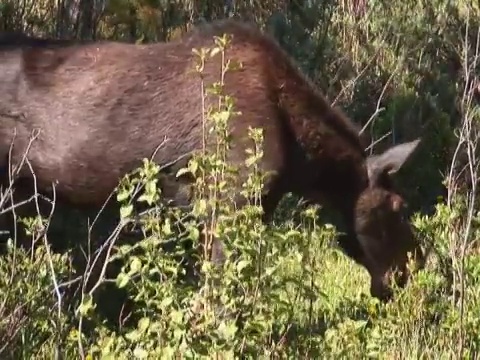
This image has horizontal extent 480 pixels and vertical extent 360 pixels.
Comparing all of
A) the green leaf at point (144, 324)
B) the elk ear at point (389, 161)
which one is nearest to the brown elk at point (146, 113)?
the elk ear at point (389, 161)

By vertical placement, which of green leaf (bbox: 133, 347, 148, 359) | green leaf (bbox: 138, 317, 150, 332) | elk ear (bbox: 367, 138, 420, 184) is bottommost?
elk ear (bbox: 367, 138, 420, 184)

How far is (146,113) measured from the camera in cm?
783

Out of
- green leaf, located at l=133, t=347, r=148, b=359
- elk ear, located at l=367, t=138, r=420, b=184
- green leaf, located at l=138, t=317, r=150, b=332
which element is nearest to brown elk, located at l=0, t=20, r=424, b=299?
elk ear, located at l=367, t=138, r=420, b=184

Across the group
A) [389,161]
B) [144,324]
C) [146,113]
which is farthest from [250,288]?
[389,161]

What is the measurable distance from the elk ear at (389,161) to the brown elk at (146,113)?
11.6 inches

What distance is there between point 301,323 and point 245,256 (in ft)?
5.03

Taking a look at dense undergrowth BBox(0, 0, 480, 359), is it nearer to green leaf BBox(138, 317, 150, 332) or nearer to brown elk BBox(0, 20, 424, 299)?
green leaf BBox(138, 317, 150, 332)

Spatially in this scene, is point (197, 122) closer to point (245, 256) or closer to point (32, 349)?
point (32, 349)

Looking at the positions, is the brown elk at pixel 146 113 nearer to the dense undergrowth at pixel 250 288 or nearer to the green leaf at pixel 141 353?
the dense undergrowth at pixel 250 288

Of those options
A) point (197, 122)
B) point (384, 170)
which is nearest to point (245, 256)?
point (197, 122)

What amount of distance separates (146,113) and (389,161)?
1856mm

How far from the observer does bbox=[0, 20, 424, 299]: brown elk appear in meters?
7.64

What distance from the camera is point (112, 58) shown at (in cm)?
789

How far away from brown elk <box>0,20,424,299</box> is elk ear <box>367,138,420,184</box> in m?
0.30
